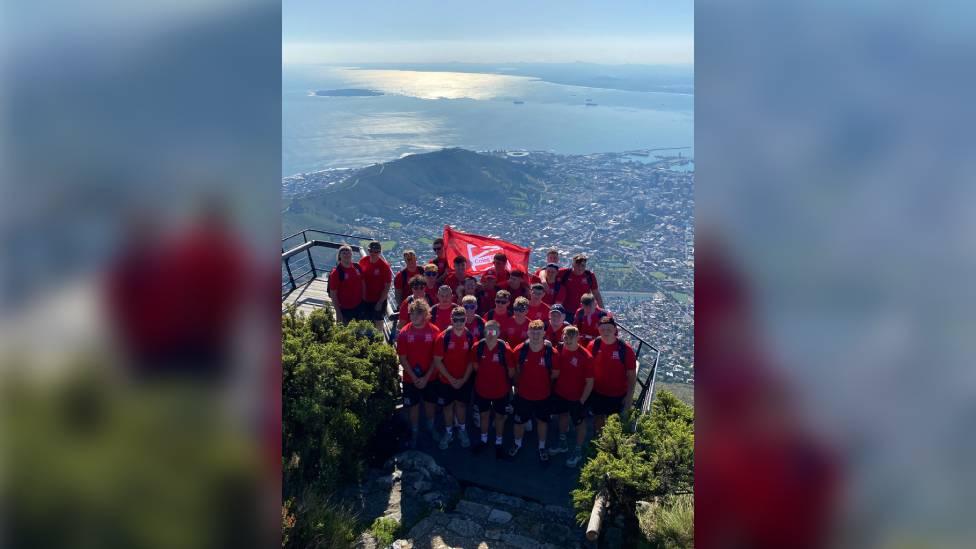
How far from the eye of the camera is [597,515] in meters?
6.20

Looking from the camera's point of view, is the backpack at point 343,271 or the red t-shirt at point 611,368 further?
the backpack at point 343,271

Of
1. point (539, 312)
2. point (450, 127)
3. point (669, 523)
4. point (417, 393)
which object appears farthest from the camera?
point (450, 127)

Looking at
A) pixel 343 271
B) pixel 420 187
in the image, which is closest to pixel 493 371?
pixel 343 271

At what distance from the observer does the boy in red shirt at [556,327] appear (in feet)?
26.9

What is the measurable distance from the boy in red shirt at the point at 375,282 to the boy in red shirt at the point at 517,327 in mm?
2787

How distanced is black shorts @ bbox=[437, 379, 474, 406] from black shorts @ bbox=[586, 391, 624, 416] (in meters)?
1.56

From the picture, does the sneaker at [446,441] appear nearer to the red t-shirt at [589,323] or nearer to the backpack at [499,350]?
the backpack at [499,350]

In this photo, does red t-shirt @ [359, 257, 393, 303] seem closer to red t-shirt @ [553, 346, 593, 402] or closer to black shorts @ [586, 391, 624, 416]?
red t-shirt @ [553, 346, 593, 402]

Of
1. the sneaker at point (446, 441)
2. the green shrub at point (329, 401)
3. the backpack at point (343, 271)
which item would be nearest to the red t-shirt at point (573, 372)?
the sneaker at point (446, 441)

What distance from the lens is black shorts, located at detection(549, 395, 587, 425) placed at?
312 inches

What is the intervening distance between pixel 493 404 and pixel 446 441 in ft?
3.21

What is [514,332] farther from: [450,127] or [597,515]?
[450,127]
